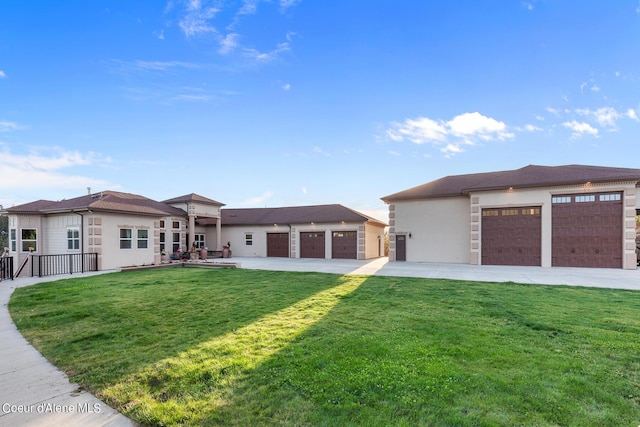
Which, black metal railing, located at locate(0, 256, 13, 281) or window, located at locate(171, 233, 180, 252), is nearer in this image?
black metal railing, located at locate(0, 256, 13, 281)

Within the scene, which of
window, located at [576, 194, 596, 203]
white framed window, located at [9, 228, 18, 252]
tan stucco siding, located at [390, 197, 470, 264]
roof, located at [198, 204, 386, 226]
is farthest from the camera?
roof, located at [198, 204, 386, 226]

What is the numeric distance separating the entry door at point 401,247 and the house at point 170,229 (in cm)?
323

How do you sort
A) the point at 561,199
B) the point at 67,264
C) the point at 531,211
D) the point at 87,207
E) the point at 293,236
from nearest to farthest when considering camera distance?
the point at 87,207
the point at 67,264
the point at 561,199
the point at 531,211
the point at 293,236

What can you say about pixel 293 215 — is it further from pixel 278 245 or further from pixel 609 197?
pixel 609 197

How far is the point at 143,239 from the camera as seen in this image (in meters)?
17.1

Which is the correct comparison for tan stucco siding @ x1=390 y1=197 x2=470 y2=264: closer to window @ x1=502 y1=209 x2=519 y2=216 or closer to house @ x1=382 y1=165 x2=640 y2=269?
house @ x1=382 y1=165 x2=640 y2=269

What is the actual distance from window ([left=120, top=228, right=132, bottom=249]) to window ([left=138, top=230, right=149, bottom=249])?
1.84 ft

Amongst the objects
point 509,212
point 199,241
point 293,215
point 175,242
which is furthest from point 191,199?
point 509,212

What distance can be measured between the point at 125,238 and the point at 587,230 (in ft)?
81.9

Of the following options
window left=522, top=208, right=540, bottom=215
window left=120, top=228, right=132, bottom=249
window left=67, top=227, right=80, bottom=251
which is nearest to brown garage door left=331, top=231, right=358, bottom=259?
window left=522, top=208, right=540, bottom=215

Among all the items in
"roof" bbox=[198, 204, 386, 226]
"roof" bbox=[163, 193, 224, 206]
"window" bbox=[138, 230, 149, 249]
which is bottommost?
"window" bbox=[138, 230, 149, 249]

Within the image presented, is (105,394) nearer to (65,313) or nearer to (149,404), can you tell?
(149,404)

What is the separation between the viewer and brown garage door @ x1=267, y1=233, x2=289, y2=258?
26781 mm

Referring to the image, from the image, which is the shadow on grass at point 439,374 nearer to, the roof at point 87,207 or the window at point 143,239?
the roof at point 87,207
